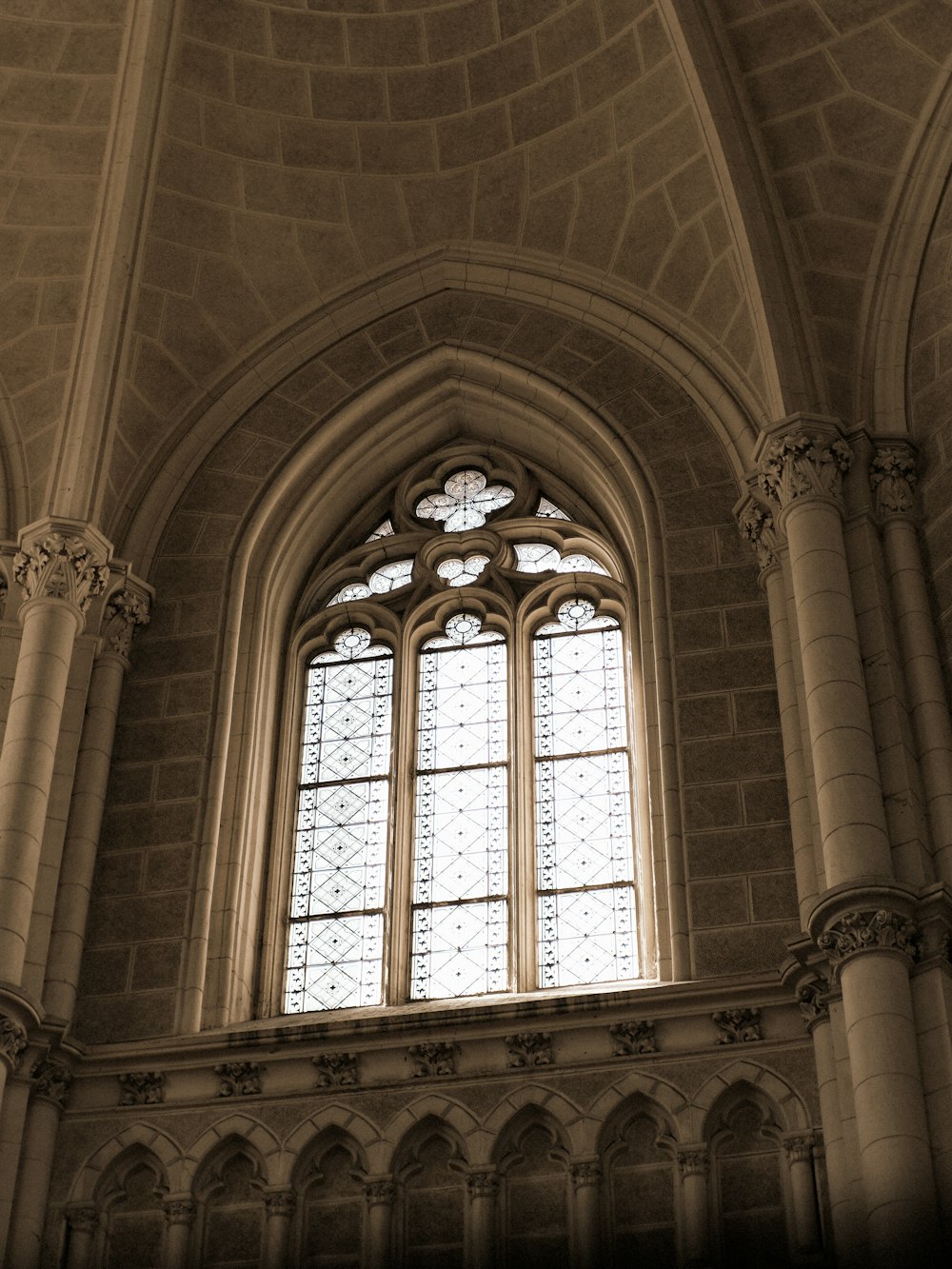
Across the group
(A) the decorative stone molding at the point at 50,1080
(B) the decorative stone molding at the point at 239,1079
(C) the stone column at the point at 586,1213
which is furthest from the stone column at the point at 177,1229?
(C) the stone column at the point at 586,1213

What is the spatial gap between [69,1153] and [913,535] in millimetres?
6977

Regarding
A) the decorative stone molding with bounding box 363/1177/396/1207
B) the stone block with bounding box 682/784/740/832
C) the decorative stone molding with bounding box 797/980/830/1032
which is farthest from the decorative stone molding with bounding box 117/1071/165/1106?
the decorative stone molding with bounding box 797/980/830/1032

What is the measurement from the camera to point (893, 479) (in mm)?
15641

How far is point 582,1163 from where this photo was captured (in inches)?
516

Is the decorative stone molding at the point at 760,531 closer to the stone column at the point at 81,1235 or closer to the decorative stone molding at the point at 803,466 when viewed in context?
the decorative stone molding at the point at 803,466

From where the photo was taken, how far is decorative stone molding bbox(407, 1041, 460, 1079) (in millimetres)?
13719

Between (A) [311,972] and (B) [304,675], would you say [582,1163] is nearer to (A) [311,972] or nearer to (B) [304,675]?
(A) [311,972]

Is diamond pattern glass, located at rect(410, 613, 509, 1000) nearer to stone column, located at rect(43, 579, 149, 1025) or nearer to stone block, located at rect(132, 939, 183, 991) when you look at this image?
stone block, located at rect(132, 939, 183, 991)

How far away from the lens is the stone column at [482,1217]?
1287 centimetres

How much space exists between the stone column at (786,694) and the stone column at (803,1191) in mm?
1365

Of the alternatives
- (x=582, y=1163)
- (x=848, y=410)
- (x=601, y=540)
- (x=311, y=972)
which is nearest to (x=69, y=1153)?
(x=311, y=972)

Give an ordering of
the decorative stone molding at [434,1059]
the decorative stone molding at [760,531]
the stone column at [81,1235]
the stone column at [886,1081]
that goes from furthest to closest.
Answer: the decorative stone molding at [760,531]
the decorative stone molding at [434,1059]
the stone column at [81,1235]
the stone column at [886,1081]

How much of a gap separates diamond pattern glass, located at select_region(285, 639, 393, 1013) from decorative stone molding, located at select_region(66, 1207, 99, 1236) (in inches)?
81.7

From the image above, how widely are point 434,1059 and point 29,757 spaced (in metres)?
3.45
